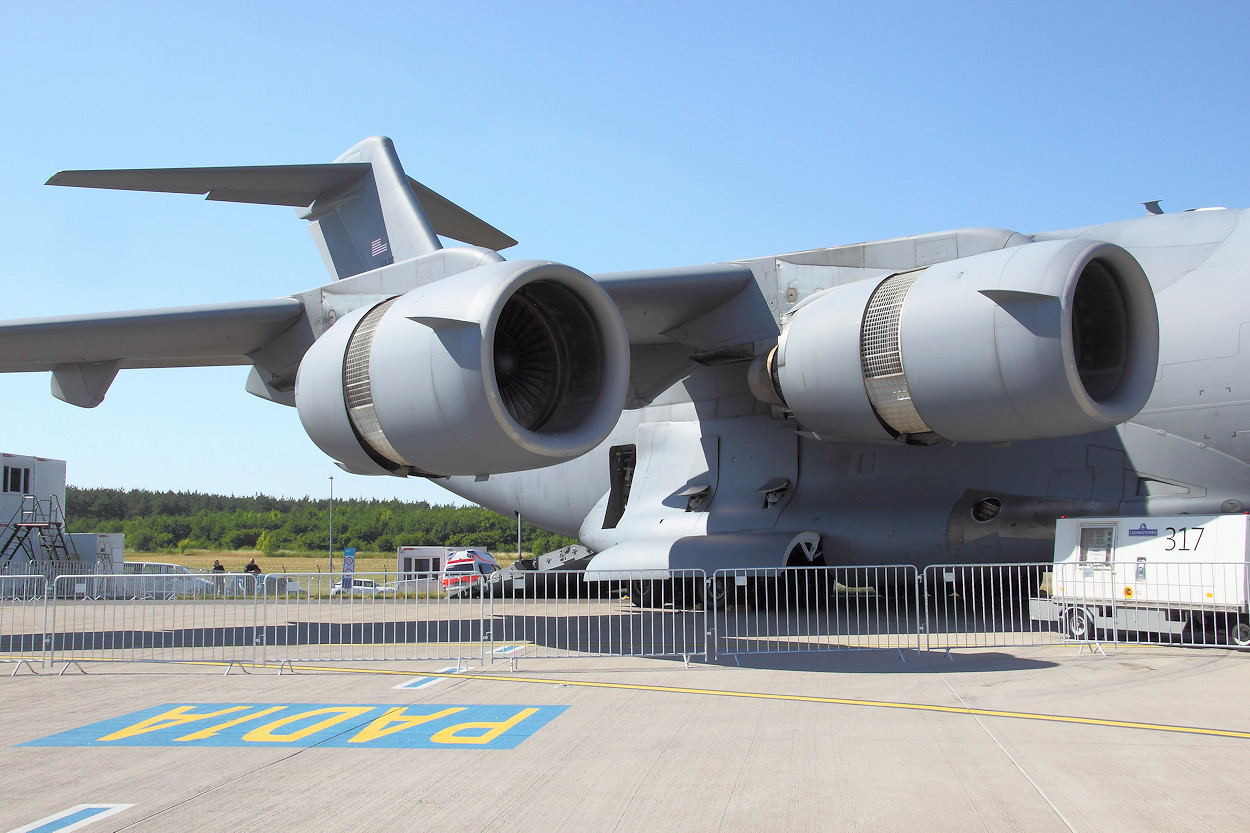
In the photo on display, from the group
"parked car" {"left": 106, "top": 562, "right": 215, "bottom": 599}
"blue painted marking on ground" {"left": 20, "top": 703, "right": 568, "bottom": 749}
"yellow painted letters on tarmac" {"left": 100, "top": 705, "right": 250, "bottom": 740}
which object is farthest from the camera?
"parked car" {"left": 106, "top": 562, "right": 215, "bottom": 599}

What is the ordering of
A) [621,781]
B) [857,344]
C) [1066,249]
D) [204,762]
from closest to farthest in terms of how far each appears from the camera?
[621,781] → [204,762] → [1066,249] → [857,344]

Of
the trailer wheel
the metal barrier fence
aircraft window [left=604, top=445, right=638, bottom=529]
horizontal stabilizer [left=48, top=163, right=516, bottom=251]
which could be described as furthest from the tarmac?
horizontal stabilizer [left=48, top=163, right=516, bottom=251]

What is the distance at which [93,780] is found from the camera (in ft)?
16.6

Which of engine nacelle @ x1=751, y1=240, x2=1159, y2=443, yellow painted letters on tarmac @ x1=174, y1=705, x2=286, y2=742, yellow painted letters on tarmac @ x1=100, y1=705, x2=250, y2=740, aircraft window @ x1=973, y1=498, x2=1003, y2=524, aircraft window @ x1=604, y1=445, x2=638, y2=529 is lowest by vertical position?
yellow painted letters on tarmac @ x1=100, y1=705, x2=250, y2=740

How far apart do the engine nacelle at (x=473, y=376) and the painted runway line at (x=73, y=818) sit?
4.32m

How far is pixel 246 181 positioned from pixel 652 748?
1076 centimetres

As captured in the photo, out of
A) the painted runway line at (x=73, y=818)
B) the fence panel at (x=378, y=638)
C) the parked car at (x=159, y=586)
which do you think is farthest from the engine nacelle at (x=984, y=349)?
the parked car at (x=159, y=586)

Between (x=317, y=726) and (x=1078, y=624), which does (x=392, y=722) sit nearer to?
(x=317, y=726)

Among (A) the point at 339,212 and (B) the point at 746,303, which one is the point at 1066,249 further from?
(A) the point at 339,212

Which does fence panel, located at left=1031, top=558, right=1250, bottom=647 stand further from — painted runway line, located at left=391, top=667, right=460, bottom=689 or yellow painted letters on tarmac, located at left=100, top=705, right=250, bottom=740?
yellow painted letters on tarmac, located at left=100, top=705, right=250, bottom=740

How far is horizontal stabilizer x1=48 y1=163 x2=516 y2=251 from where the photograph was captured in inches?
509

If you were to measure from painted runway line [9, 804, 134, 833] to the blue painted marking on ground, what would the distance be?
4.38ft

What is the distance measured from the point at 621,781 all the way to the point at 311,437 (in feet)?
19.9

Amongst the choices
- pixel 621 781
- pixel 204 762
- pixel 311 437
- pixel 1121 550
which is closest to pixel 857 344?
pixel 1121 550
